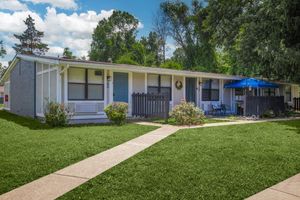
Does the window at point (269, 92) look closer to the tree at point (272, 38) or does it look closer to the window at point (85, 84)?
the tree at point (272, 38)

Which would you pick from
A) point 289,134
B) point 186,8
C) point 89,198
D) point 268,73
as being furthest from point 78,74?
point 186,8

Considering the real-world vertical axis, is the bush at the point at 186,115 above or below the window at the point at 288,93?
below

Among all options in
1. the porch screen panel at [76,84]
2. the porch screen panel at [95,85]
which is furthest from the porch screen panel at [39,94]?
the porch screen panel at [95,85]

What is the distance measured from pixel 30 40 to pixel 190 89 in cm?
5603

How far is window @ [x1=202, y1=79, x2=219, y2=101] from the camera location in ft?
58.9

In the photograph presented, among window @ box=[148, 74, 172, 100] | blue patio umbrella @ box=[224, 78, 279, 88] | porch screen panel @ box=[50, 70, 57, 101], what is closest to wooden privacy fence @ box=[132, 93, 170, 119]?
window @ box=[148, 74, 172, 100]

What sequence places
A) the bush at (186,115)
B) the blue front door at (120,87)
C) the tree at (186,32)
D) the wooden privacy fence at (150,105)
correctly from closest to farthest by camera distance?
the bush at (186,115)
the wooden privacy fence at (150,105)
the blue front door at (120,87)
the tree at (186,32)

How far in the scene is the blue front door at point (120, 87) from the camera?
14031 millimetres

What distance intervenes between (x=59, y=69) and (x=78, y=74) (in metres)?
0.94

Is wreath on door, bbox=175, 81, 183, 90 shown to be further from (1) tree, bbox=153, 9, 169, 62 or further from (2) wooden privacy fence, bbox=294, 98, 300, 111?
(1) tree, bbox=153, 9, 169, 62

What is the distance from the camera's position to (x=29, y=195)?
408 centimetres

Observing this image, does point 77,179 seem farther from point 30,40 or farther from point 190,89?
point 30,40

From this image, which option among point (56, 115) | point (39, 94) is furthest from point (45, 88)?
point (56, 115)

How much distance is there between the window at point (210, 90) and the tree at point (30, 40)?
53794 mm
